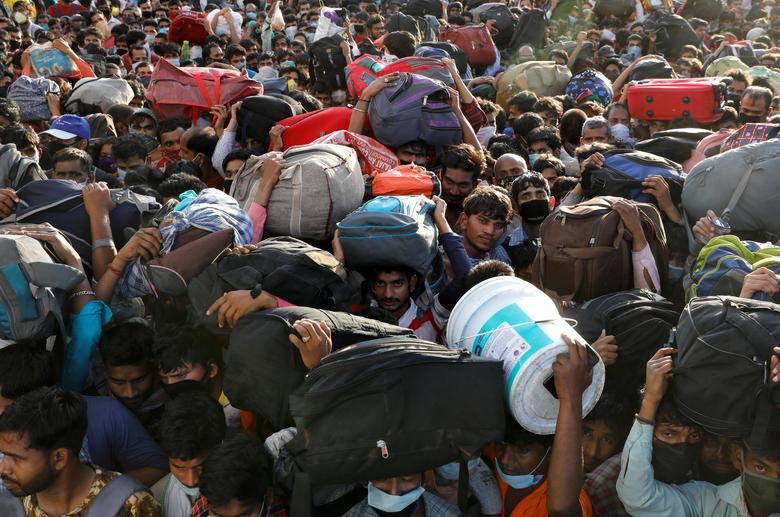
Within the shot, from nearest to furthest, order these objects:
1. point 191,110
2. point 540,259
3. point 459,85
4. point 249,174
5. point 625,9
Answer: point 540,259
point 249,174
point 459,85
point 191,110
point 625,9

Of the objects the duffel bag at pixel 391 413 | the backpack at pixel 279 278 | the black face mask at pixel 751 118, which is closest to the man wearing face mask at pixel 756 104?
the black face mask at pixel 751 118

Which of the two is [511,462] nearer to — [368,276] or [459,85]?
[368,276]

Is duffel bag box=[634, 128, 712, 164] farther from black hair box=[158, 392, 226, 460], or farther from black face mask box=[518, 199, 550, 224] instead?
black hair box=[158, 392, 226, 460]

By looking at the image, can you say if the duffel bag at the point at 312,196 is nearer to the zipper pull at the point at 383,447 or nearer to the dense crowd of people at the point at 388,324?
the dense crowd of people at the point at 388,324

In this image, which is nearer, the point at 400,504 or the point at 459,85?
the point at 400,504

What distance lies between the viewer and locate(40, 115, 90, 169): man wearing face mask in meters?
5.66

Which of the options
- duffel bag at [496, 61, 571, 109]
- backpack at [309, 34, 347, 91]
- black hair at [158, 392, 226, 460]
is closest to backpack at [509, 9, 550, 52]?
duffel bag at [496, 61, 571, 109]

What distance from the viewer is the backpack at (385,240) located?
3.52m

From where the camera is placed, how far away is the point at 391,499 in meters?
2.65

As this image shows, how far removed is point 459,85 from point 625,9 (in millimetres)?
8806

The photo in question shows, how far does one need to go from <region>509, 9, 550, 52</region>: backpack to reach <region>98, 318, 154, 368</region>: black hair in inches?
356

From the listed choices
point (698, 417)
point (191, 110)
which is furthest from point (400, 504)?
point (191, 110)

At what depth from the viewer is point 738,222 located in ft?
12.2

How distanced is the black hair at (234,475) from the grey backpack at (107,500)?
31 centimetres
